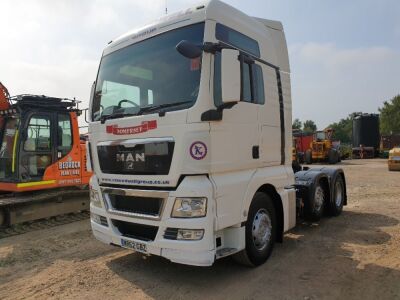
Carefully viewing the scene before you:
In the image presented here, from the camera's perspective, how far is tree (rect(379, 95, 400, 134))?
6769 centimetres

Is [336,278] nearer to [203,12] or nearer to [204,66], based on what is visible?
[204,66]

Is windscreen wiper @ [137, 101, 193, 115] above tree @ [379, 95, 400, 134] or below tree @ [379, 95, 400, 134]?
below

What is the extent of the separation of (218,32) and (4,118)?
6.51m

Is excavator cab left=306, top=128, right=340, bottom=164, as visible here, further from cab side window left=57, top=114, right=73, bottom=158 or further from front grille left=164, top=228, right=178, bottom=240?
front grille left=164, top=228, right=178, bottom=240

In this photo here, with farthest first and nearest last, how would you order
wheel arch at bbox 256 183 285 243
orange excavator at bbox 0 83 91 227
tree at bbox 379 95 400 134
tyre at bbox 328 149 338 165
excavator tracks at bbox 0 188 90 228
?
tree at bbox 379 95 400 134 < tyre at bbox 328 149 338 165 < orange excavator at bbox 0 83 91 227 < excavator tracks at bbox 0 188 90 228 < wheel arch at bbox 256 183 285 243

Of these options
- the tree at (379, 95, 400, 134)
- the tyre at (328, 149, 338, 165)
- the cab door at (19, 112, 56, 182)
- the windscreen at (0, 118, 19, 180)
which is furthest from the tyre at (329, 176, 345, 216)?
the tree at (379, 95, 400, 134)

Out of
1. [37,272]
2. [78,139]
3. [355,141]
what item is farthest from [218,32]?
[355,141]

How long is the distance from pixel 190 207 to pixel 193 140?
75 cm

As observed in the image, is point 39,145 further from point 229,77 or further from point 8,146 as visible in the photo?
point 229,77

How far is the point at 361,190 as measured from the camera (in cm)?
1290

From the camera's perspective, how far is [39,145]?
875cm

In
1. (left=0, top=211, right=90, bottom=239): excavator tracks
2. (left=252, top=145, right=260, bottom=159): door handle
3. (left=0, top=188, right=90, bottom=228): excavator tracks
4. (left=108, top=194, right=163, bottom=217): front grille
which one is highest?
(left=252, top=145, right=260, bottom=159): door handle

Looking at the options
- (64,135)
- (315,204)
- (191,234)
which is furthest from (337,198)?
(64,135)

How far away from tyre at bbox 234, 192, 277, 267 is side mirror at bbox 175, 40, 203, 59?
2095 mm
